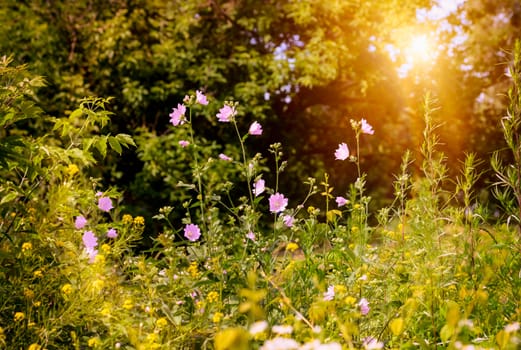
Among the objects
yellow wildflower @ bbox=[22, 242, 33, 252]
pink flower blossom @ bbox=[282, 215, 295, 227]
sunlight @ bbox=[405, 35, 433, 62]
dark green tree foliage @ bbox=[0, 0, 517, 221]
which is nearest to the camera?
yellow wildflower @ bbox=[22, 242, 33, 252]

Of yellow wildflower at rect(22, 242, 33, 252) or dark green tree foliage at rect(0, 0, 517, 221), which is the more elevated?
yellow wildflower at rect(22, 242, 33, 252)

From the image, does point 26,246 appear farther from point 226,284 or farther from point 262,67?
point 262,67

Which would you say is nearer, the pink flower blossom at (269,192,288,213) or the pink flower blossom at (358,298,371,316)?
the pink flower blossom at (358,298,371,316)

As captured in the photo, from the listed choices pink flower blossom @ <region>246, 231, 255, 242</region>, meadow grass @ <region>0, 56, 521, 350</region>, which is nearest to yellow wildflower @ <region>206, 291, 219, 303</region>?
meadow grass @ <region>0, 56, 521, 350</region>

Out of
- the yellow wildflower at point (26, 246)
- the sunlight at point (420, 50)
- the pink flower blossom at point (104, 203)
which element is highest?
the yellow wildflower at point (26, 246)

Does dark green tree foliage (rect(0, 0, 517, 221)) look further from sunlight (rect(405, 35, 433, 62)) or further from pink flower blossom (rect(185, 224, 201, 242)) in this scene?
pink flower blossom (rect(185, 224, 201, 242))

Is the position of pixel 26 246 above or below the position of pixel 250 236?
above

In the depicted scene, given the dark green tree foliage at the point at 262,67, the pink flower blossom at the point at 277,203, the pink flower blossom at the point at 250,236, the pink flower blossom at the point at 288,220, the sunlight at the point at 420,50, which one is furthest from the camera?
the sunlight at the point at 420,50

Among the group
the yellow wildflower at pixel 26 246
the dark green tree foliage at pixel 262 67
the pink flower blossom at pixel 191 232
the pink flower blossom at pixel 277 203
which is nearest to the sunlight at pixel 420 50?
the dark green tree foliage at pixel 262 67

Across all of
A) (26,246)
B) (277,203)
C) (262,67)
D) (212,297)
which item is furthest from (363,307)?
(262,67)

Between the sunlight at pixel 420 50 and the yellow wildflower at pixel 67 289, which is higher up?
the yellow wildflower at pixel 67 289

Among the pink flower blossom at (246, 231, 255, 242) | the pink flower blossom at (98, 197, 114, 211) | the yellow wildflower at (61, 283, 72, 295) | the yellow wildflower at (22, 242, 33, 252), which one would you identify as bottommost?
the pink flower blossom at (246, 231, 255, 242)

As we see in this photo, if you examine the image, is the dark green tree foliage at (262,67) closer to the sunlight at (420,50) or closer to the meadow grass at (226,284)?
the sunlight at (420,50)

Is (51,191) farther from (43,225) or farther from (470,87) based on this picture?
(470,87)
